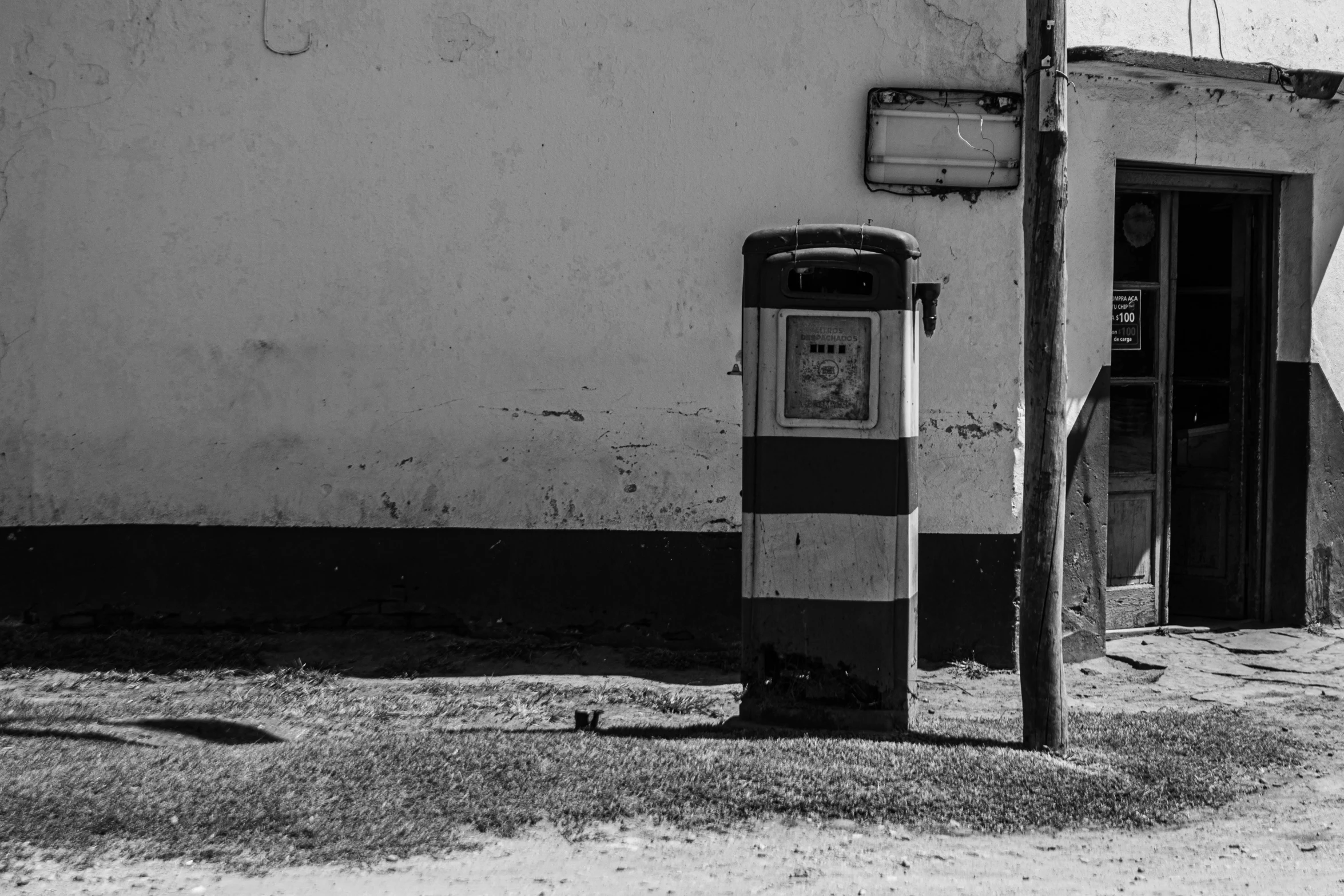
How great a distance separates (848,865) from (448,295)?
392cm

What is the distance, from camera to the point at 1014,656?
7090 mm

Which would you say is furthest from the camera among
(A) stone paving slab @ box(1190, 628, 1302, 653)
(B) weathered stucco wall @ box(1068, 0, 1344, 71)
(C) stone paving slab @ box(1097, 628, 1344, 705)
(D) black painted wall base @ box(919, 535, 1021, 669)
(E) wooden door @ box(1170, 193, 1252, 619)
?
(E) wooden door @ box(1170, 193, 1252, 619)

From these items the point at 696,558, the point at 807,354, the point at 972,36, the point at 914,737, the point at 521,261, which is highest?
the point at 972,36

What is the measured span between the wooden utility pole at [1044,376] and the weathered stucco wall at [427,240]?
175 cm

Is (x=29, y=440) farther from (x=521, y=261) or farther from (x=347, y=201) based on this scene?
(x=521, y=261)

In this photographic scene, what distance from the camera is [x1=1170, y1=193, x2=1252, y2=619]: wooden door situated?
8.04 meters

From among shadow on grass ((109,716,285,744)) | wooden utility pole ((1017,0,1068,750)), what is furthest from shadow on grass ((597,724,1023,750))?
shadow on grass ((109,716,285,744))

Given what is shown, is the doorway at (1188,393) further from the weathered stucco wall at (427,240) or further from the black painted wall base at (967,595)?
the weathered stucco wall at (427,240)

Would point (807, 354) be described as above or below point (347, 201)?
below

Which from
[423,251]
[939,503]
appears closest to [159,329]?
[423,251]

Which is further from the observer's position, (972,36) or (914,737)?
(972,36)

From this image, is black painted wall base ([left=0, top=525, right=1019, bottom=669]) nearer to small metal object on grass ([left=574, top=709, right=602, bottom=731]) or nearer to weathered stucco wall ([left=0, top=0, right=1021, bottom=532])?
weathered stucco wall ([left=0, top=0, right=1021, bottom=532])

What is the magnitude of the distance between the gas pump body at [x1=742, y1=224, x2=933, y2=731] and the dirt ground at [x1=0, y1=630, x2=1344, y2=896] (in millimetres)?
1114

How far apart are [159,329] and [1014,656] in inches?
187
